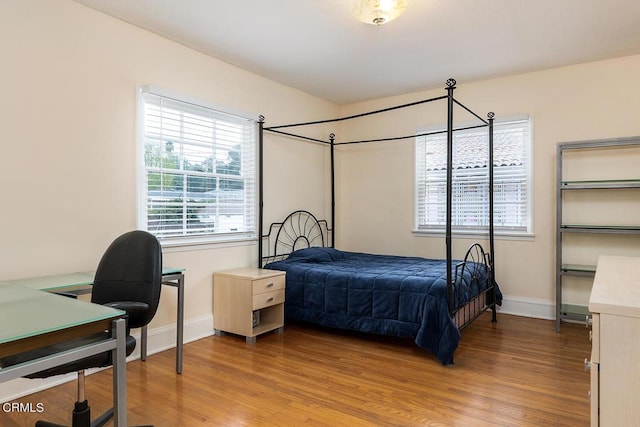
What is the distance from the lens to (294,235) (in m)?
4.73

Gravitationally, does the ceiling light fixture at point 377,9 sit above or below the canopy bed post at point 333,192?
above

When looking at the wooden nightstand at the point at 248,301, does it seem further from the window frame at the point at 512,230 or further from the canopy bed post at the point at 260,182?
the window frame at the point at 512,230

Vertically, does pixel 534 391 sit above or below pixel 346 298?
below

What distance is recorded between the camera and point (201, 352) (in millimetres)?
3215

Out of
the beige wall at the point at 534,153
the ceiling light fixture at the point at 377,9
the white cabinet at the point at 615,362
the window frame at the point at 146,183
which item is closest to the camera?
the white cabinet at the point at 615,362

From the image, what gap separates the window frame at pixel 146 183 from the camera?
3.14 meters

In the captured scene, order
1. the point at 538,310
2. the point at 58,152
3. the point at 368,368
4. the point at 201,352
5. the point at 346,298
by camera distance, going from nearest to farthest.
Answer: the point at 58,152
the point at 368,368
the point at 201,352
the point at 346,298
the point at 538,310

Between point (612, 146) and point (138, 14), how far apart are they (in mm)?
4143

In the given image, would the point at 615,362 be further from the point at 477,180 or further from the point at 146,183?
the point at 477,180

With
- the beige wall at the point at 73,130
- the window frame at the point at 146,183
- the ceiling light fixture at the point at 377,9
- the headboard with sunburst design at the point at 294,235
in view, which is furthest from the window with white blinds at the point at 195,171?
the ceiling light fixture at the point at 377,9

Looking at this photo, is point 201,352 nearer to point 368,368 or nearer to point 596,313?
point 368,368

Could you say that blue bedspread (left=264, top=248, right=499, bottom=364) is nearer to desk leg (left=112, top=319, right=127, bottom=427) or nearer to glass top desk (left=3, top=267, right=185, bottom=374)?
glass top desk (left=3, top=267, right=185, bottom=374)

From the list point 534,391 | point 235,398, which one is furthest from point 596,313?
point 235,398

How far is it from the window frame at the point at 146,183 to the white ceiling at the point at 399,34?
471 mm
